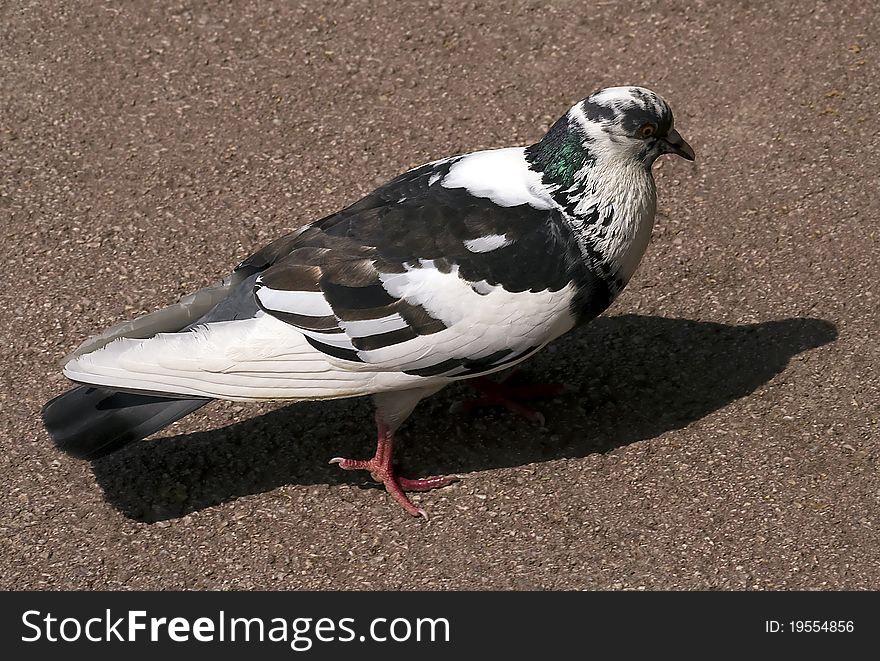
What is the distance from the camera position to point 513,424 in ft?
16.4

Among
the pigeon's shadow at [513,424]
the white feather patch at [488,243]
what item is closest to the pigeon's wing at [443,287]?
the white feather patch at [488,243]

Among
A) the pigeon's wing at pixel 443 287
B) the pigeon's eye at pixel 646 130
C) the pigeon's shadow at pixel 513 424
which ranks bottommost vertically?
the pigeon's shadow at pixel 513 424

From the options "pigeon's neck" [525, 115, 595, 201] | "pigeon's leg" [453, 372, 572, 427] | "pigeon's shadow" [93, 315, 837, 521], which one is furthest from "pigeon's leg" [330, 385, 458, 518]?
"pigeon's neck" [525, 115, 595, 201]

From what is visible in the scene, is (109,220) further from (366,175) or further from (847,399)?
(847,399)

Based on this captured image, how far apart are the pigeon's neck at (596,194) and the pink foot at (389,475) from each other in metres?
1.07

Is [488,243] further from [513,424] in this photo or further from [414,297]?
[513,424]

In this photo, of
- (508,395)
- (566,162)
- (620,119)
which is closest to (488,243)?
(566,162)

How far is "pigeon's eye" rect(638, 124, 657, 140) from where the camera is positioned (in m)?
4.36

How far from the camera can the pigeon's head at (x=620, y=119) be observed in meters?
4.31

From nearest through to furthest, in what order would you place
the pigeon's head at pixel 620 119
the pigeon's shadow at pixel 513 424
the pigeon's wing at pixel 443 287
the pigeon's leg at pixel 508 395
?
the pigeon's wing at pixel 443 287 → the pigeon's head at pixel 620 119 → the pigeon's shadow at pixel 513 424 → the pigeon's leg at pixel 508 395

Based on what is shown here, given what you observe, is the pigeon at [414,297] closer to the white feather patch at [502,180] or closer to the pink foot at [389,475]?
the white feather patch at [502,180]

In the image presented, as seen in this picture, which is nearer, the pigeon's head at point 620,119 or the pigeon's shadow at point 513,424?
the pigeon's head at point 620,119

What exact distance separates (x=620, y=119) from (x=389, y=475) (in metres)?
1.67
